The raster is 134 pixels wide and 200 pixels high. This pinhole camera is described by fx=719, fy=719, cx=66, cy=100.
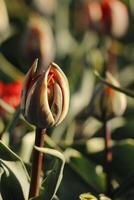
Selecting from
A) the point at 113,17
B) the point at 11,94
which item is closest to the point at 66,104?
the point at 11,94

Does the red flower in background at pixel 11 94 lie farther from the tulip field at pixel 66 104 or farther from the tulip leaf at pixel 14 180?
the tulip leaf at pixel 14 180

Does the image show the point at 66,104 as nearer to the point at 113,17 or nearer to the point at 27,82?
the point at 27,82

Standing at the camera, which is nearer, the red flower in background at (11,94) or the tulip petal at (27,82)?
the tulip petal at (27,82)

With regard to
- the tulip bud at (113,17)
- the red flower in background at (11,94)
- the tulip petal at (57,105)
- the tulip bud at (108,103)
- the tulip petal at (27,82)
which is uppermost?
the tulip petal at (27,82)

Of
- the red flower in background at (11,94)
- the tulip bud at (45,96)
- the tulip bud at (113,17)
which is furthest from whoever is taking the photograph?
the tulip bud at (113,17)

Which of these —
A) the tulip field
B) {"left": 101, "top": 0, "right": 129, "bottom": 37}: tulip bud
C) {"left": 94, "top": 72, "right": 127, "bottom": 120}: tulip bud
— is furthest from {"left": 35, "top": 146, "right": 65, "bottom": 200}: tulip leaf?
{"left": 101, "top": 0, "right": 129, "bottom": 37}: tulip bud

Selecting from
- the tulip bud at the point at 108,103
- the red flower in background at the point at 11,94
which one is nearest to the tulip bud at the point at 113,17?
the red flower in background at the point at 11,94

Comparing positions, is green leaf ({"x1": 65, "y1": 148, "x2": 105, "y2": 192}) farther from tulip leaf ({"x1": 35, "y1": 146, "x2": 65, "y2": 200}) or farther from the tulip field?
tulip leaf ({"x1": 35, "y1": 146, "x2": 65, "y2": 200})
